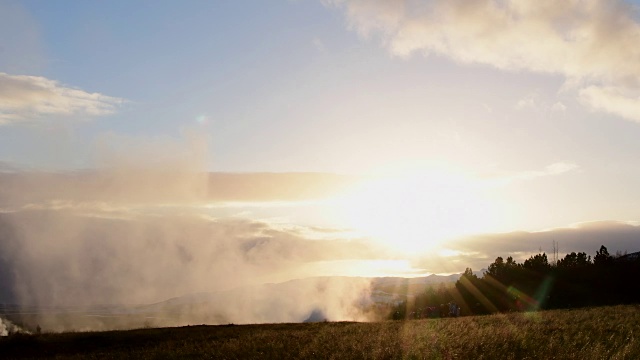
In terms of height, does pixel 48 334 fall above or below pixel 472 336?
below

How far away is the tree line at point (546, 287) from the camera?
80.1m

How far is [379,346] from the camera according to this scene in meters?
19.0

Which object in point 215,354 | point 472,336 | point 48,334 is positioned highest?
point 472,336

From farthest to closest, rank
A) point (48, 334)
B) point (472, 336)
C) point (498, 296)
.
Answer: point (498, 296) < point (48, 334) < point (472, 336)

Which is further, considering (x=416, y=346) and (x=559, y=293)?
(x=559, y=293)

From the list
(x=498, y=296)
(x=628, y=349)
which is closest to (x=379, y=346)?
(x=628, y=349)

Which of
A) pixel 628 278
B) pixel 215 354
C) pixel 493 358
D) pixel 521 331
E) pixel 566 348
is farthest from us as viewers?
pixel 628 278

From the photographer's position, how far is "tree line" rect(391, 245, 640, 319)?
8006 centimetres

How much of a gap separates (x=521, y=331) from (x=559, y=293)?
70105 millimetres

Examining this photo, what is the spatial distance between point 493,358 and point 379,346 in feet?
15.6

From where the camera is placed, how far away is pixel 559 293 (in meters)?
84.2

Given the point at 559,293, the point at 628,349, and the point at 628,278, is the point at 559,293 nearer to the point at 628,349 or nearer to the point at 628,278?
the point at 628,278

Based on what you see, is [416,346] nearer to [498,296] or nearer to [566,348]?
[566,348]

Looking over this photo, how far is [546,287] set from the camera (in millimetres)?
94625
